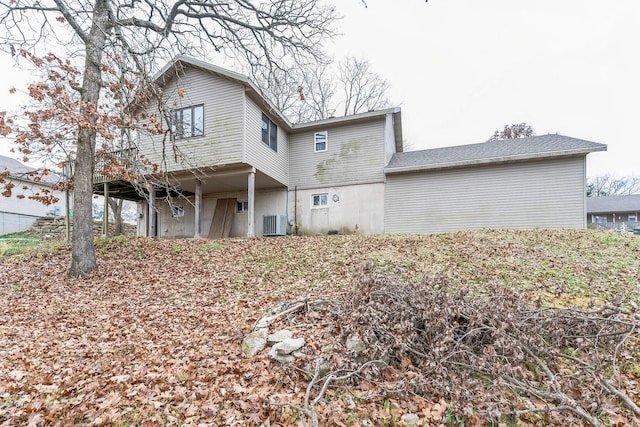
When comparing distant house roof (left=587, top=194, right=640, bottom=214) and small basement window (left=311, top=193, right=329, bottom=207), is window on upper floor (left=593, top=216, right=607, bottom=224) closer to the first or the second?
distant house roof (left=587, top=194, right=640, bottom=214)

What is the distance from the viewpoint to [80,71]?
294 inches

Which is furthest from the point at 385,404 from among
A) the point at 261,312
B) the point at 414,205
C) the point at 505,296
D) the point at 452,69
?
the point at 452,69

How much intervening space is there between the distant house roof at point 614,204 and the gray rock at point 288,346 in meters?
37.0

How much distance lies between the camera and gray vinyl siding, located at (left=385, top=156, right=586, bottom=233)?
10.4 metres

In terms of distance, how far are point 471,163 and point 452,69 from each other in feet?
38.2

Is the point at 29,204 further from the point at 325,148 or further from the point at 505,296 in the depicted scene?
the point at 505,296

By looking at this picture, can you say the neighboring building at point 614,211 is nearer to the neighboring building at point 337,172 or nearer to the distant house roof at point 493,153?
the distant house roof at point 493,153

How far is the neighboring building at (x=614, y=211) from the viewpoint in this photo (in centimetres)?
2782

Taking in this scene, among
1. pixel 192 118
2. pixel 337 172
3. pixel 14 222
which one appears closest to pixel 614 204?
pixel 337 172

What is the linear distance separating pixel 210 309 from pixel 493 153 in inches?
451

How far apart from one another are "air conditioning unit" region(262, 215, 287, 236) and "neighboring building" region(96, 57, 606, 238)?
4 centimetres

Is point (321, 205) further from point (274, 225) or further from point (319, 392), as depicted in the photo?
point (319, 392)

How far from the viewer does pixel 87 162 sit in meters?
7.16

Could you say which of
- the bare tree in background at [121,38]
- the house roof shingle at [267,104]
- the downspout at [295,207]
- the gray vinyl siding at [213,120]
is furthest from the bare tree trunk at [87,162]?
the downspout at [295,207]
